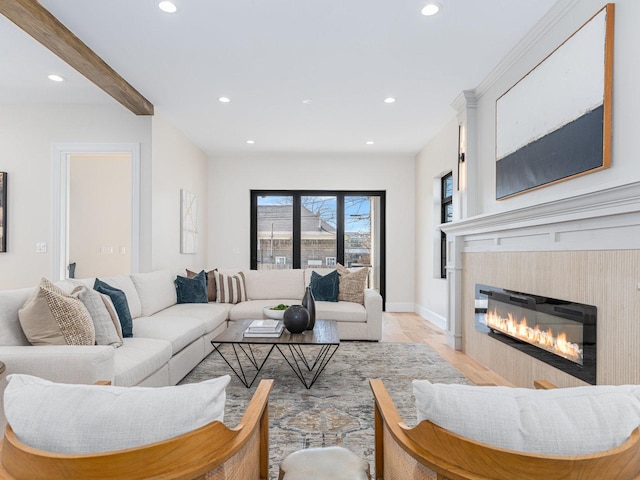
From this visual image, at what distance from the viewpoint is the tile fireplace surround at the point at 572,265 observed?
1.97 m

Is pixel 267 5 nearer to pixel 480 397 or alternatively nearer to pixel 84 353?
pixel 84 353

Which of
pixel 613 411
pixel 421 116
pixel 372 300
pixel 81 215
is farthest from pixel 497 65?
pixel 81 215

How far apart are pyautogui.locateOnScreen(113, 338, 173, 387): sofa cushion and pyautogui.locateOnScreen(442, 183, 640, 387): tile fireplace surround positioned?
258 centimetres

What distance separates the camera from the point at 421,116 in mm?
4906

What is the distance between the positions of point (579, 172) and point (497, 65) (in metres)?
1.55

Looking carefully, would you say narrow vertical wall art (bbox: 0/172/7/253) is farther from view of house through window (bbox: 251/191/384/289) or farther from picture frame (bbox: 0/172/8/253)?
view of house through window (bbox: 251/191/384/289)

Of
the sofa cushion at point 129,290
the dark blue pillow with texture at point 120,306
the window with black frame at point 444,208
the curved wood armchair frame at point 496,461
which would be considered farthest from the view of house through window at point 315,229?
the curved wood armchair frame at point 496,461

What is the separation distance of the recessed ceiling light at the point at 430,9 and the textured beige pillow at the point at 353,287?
3.01m

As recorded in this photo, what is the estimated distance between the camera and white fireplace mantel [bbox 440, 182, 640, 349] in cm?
196

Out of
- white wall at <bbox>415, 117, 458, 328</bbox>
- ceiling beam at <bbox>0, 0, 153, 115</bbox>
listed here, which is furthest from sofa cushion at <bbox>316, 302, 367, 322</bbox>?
ceiling beam at <bbox>0, 0, 153, 115</bbox>

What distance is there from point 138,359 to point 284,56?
8.44 ft

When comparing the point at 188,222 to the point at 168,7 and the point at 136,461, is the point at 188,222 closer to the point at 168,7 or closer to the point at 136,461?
the point at 168,7

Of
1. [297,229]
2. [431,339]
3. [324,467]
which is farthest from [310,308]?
[297,229]

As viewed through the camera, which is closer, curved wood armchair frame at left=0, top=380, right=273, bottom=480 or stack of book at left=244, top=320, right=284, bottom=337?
curved wood armchair frame at left=0, top=380, right=273, bottom=480
